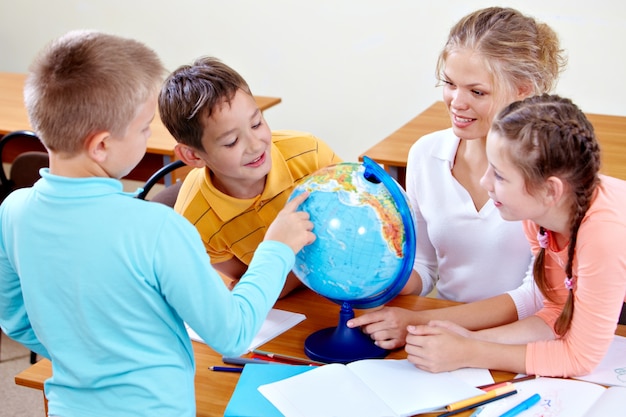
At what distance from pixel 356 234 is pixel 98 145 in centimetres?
49

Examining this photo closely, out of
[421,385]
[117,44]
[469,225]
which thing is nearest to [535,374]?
[421,385]

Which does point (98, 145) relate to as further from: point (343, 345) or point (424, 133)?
point (424, 133)

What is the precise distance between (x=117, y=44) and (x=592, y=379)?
40.6 inches

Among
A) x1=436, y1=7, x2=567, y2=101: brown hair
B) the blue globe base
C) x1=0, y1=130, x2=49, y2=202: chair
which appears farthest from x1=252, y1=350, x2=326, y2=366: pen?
x1=0, y1=130, x2=49, y2=202: chair

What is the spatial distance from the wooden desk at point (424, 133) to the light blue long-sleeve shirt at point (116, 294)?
1579 millimetres

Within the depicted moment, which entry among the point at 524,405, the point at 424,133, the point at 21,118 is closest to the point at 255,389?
the point at 524,405

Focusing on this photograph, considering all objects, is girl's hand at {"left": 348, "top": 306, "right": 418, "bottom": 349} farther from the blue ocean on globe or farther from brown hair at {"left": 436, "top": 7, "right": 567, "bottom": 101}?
brown hair at {"left": 436, "top": 7, "right": 567, "bottom": 101}

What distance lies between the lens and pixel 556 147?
4.37 feet

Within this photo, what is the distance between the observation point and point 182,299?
3.93 feet

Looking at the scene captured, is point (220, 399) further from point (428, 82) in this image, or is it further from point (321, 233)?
point (428, 82)

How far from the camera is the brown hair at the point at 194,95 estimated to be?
162 centimetres

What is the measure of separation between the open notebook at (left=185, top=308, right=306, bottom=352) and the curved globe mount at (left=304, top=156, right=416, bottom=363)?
0.08 m

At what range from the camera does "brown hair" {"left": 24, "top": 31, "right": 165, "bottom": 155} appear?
3.82ft

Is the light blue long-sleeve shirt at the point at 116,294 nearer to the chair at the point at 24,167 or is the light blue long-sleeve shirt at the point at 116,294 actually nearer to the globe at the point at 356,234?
the globe at the point at 356,234
